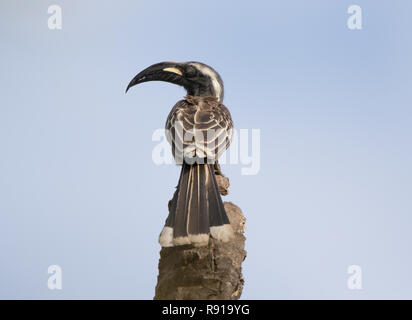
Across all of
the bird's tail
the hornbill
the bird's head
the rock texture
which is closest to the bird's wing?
the hornbill

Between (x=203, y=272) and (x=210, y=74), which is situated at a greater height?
(x=210, y=74)

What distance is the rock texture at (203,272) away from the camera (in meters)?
3.86

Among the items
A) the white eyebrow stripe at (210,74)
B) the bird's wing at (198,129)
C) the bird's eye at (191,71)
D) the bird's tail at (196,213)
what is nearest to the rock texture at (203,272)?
the bird's tail at (196,213)

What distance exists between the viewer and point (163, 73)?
268 inches

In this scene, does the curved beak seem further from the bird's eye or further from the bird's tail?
the bird's tail

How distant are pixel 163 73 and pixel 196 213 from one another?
9.33 ft

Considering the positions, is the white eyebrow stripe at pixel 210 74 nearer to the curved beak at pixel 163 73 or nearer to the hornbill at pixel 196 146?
the hornbill at pixel 196 146

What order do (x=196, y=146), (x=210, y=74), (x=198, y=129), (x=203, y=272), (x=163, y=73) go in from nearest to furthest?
(x=203, y=272) < (x=196, y=146) < (x=198, y=129) < (x=210, y=74) < (x=163, y=73)

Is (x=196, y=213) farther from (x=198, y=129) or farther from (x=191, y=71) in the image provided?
(x=191, y=71)

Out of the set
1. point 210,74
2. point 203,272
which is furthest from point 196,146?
point 210,74

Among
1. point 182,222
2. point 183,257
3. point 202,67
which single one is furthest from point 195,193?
point 202,67

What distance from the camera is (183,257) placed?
4105mm
